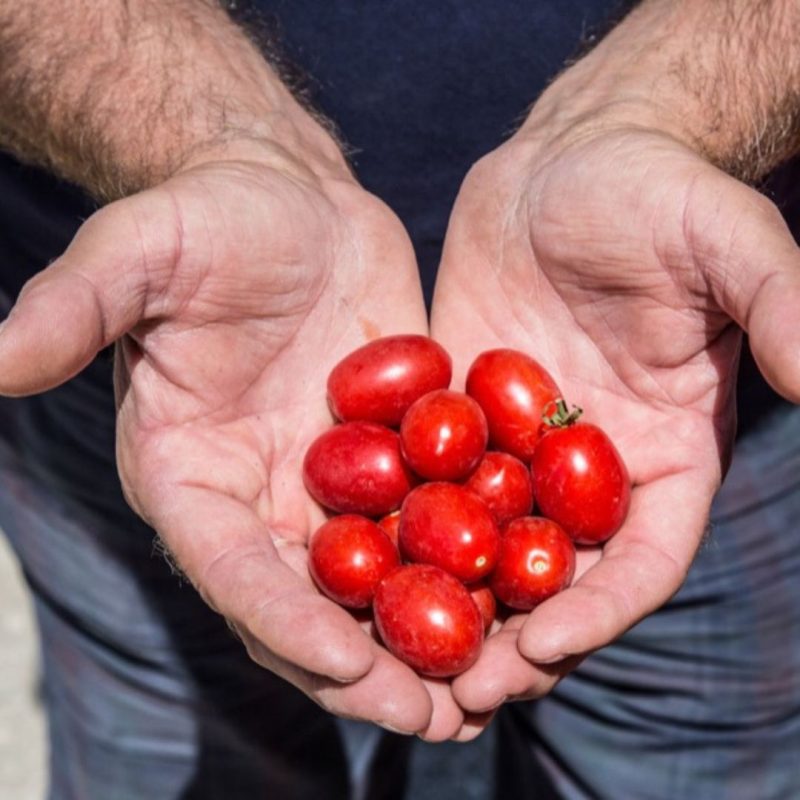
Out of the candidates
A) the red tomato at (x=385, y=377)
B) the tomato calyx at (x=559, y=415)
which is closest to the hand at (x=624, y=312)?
the tomato calyx at (x=559, y=415)

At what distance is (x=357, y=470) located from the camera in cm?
279

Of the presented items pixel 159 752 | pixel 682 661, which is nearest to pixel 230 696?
pixel 159 752

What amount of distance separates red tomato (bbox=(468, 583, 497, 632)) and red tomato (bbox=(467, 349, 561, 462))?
13.5 inches

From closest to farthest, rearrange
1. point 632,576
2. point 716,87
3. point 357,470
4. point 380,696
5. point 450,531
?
point 380,696 → point 632,576 → point 450,531 → point 357,470 → point 716,87

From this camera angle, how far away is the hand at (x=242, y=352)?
7.69 feet

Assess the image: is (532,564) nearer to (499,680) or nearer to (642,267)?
(499,680)

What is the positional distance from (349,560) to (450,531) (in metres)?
0.20

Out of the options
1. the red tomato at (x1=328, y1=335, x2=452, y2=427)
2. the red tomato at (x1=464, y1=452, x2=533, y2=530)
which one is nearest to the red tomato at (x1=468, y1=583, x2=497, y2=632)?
the red tomato at (x1=464, y1=452, x2=533, y2=530)

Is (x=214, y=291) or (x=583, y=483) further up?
(x=214, y=291)

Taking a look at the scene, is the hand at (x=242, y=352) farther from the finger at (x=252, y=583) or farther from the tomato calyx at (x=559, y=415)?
the tomato calyx at (x=559, y=415)

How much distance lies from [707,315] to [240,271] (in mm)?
910

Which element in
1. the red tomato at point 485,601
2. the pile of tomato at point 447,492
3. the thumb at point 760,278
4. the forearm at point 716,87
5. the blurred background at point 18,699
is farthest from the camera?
the blurred background at point 18,699

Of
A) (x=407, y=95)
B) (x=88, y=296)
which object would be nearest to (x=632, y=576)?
(x=88, y=296)

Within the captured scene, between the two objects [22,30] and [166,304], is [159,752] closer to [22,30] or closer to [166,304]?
[166,304]
